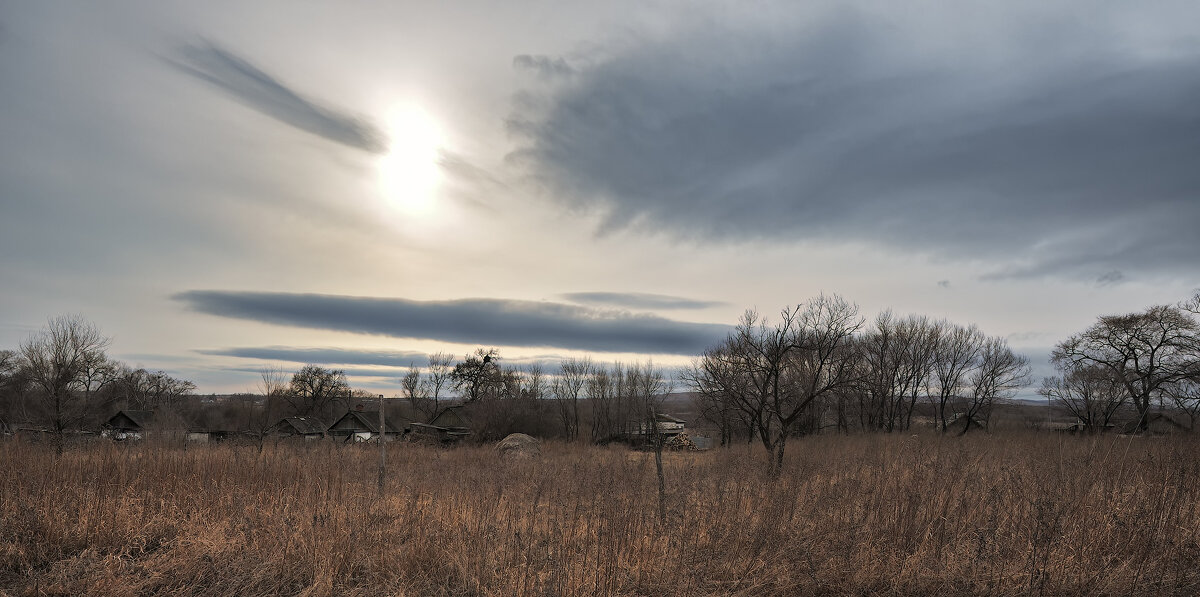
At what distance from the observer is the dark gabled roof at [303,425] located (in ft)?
178

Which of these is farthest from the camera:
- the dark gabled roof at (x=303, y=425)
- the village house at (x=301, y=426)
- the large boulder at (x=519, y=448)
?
the dark gabled roof at (x=303, y=425)

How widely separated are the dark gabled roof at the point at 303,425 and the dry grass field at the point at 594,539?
50.3m

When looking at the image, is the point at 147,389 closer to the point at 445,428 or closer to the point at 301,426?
the point at 301,426

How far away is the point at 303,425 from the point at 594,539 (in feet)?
197

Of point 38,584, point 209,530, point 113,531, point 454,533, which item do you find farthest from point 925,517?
point 113,531

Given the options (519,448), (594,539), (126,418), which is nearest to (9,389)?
(126,418)

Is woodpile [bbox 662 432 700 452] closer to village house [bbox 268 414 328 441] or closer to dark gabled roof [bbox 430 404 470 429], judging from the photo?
dark gabled roof [bbox 430 404 470 429]

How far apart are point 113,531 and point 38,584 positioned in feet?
5.12

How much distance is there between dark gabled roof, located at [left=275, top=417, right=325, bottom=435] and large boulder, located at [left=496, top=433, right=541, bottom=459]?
32.3 meters

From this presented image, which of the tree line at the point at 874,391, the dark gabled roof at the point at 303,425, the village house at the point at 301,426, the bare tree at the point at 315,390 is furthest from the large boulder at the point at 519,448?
the bare tree at the point at 315,390

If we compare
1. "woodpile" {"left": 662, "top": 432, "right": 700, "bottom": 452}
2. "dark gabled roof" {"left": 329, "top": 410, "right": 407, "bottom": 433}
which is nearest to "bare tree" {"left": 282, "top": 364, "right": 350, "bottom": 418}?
"dark gabled roof" {"left": 329, "top": 410, "right": 407, "bottom": 433}

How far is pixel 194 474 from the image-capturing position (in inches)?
351

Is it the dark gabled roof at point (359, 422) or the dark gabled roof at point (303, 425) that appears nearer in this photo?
the dark gabled roof at point (303, 425)

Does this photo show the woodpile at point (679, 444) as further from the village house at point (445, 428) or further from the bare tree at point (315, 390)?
the bare tree at point (315, 390)
